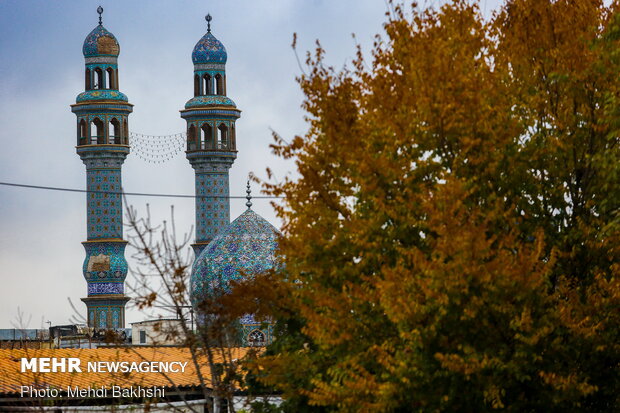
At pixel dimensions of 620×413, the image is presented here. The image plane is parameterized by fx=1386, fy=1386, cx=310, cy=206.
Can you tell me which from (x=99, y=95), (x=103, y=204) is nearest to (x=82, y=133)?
(x=99, y=95)

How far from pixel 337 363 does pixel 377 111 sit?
2.54 m

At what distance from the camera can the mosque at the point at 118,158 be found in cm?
5528

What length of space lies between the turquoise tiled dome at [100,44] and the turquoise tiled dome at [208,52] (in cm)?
350

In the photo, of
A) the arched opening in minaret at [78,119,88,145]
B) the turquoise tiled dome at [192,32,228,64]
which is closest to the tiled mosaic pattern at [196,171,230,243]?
the turquoise tiled dome at [192,32,228,64]

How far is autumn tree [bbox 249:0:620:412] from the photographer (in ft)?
40.3

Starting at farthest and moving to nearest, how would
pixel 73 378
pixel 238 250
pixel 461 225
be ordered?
1. pixel 238 250
2. pixel 73 378
3. pixel 461 225

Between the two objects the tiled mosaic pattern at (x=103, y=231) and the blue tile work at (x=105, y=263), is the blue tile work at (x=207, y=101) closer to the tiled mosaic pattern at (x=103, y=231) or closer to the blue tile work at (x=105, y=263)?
the tiled mosaic pattern at (x=103, y=231)

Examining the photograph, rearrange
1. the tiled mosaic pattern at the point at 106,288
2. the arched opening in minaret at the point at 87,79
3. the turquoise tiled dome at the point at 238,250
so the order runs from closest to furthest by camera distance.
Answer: the turquoise tiled dome at the point at 238,250
the tiled mosaic pattern at the point at 106,288
the arched opening in minaret at the point at 87,79

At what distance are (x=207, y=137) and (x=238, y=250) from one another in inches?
331

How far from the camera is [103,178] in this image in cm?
5531

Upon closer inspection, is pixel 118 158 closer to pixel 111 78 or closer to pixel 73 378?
pixel 111 78

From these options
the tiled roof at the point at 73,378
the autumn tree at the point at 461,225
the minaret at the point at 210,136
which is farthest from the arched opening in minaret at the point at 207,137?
the autumn tree at the point at 461,225

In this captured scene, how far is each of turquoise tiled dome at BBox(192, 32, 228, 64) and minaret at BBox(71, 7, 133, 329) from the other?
3.69 meters

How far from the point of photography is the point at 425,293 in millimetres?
12078
